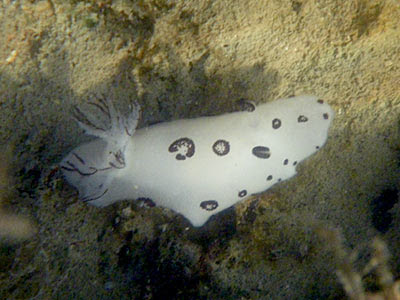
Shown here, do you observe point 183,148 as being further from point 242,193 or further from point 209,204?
point 242,193

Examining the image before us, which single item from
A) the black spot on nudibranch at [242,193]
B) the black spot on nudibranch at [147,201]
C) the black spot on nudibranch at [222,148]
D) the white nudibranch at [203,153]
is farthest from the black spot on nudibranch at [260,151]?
the black spot on nudibranch at [147,201]

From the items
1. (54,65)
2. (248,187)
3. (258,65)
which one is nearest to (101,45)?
(54,65)

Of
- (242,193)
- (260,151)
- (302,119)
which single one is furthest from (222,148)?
(302,119)

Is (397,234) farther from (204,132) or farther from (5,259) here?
(5,259)

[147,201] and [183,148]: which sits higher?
[183,148]

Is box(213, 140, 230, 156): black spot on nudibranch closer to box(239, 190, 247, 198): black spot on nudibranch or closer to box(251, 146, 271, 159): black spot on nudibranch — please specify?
box(251, 146, 271, 159): black spot on nudibranch

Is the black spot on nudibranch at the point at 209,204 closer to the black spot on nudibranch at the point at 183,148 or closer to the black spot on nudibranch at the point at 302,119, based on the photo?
the black spot on nudibranch at the point at 183,148
